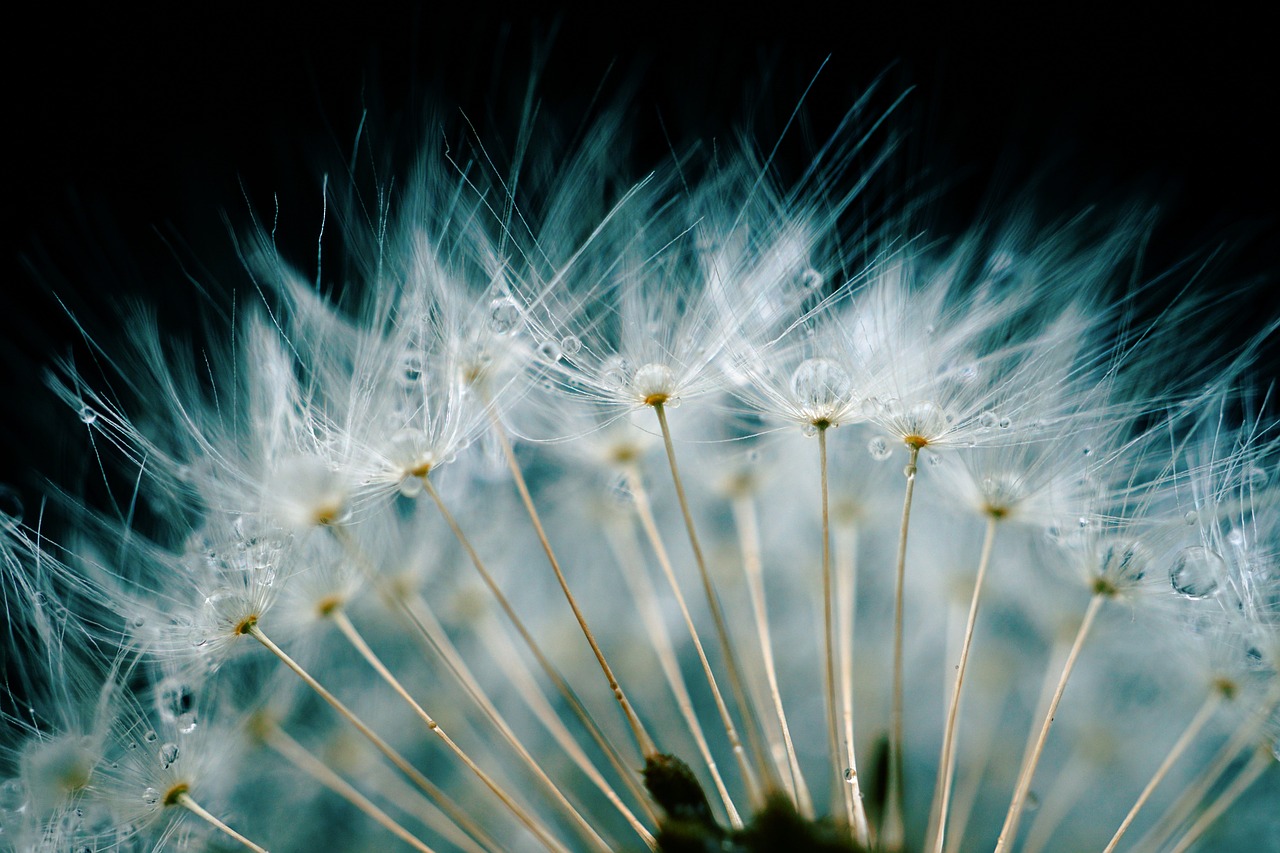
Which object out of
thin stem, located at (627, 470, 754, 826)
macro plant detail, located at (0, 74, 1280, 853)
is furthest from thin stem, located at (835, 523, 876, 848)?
thin stem, located at (627, 470, 754, 826)

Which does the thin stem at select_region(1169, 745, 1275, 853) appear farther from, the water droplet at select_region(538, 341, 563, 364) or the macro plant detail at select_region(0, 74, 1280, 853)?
the water droplet at select_region(538, 341, 563, 364)

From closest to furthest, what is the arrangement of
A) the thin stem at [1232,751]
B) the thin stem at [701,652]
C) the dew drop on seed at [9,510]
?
the thin stem at [701,652]
the thin stem at [1232,751]
the dew drop on seed at [9,510]

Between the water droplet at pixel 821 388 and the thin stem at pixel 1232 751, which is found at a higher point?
the water droplet at pixel 821 388

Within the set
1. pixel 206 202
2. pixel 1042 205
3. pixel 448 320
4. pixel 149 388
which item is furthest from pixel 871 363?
pixel 206 202

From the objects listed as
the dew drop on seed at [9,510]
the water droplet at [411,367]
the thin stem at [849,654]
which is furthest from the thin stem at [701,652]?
the dew drop on seed at [9,510]

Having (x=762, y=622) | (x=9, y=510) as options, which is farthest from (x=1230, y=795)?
(x=9, y=510)

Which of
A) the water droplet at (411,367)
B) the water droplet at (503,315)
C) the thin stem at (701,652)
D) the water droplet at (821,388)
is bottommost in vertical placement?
the thin stem at (701,652)

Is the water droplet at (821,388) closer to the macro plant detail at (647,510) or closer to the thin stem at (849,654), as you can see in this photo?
the macro plant detail at (647,510)
